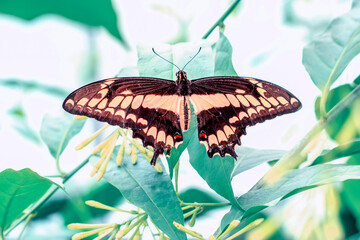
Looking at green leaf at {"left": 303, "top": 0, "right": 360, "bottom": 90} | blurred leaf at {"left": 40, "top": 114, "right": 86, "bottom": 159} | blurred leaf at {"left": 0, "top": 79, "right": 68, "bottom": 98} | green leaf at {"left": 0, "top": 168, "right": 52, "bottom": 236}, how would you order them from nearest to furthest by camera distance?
green leaf at {"left": 0, "top": 168, "right": 52, "bottom": 236} < green leaf at {"left": 303, "top": 0, "right": 360, "bottom": 90} < blurred leaf at {"left": 40, "top": 114, "right": 86, "bottom": 159} < blurred leaf at {"left": 0, "top": 79, "right": 68, "bottom": 98}

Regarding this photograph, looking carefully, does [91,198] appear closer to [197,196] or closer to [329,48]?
[197,196]

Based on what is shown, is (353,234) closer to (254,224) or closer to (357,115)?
(254,224)

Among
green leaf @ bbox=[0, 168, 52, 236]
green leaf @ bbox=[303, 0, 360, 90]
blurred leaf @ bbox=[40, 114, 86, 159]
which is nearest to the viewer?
green leaf @ bbox=[0, 168, 52, 236]

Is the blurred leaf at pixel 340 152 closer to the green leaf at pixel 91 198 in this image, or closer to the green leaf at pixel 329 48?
the green leaf at pixel 329 48

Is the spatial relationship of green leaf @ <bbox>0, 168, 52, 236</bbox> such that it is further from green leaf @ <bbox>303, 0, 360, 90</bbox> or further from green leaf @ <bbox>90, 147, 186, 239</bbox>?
green leaf @ <bbox>303, 0, 360, 90</bbox>

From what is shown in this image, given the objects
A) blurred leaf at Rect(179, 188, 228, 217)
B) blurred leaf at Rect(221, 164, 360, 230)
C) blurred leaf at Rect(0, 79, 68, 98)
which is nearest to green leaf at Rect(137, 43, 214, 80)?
blurred leaf at Rect(221, 164, 360, 230)

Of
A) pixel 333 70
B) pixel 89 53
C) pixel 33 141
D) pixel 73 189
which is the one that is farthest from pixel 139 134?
pixel 89 53

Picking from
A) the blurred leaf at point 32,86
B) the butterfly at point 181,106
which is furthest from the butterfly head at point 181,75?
the blurred leaf at point 32,86
